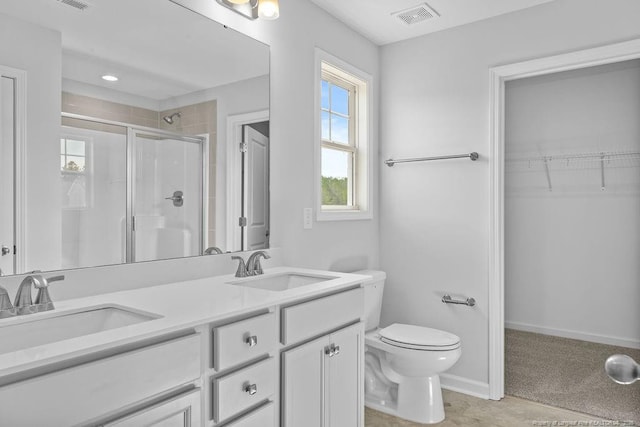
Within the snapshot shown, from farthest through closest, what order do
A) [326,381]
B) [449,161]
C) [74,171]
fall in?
[449,161] < [326,381] < [74,171]

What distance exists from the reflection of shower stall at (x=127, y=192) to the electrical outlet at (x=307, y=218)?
0.68 metres

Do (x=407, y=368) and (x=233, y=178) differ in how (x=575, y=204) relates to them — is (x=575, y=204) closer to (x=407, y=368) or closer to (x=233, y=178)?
(x=407, y=368)

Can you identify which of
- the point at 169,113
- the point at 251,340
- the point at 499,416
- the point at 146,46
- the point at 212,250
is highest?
the point at 146,46

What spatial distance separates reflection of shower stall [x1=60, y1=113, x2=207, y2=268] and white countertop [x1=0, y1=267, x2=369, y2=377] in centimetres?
17

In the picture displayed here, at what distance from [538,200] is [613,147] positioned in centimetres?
70

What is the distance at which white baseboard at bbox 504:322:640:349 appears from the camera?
363cm

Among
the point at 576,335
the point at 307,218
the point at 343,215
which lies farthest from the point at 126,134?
the point at 576,335

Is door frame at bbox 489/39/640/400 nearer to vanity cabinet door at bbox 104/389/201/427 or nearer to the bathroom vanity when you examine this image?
the bathroom vanity

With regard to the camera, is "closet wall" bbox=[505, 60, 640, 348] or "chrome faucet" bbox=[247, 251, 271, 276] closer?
"chrome faucet" bbox=[247, 251, 271, 276]

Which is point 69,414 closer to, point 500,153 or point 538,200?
point 500,153

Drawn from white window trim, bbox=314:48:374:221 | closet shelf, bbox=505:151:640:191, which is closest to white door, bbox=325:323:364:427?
white window trim, bbox=314:48:374:221

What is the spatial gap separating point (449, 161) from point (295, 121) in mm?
1100

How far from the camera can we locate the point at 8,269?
1402 mm

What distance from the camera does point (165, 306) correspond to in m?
1.40
